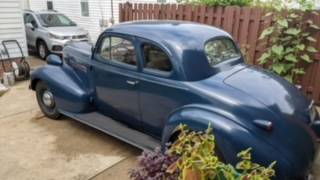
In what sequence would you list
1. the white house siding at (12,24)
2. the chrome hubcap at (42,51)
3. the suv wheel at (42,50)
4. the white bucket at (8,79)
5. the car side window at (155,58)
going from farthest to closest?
the chrome hubcap at (42,51), the suv wheel at (42,50), the white house siding at (12,24), the white bucket at (8,79), the car side window at (155,58)

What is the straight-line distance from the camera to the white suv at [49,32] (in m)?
10.1

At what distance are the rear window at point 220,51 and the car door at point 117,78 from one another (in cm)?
91

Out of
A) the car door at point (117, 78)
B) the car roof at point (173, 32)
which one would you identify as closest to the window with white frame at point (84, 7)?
the car door at point (117, 78)

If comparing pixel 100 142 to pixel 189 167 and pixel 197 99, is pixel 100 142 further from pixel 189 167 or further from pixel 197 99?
pixel 189 167

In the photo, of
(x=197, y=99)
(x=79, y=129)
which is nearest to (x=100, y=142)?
(x=79, y=129)

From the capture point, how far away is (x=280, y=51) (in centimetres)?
552

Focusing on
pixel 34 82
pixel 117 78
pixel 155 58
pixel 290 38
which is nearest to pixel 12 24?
pixel 34 82

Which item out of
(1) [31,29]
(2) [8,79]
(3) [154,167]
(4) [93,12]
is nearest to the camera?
(3) [154,167]

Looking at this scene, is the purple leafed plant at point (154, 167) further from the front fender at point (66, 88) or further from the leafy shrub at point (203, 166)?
the front fender at point (66, 88)

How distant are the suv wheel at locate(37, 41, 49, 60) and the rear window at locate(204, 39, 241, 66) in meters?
7.63

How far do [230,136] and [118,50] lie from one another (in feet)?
6.71

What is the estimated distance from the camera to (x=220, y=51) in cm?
402

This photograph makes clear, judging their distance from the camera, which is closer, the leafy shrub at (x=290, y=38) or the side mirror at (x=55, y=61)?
the side mirror at (x=55, y=61)

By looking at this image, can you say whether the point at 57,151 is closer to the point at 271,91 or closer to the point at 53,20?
the point at 271,91
